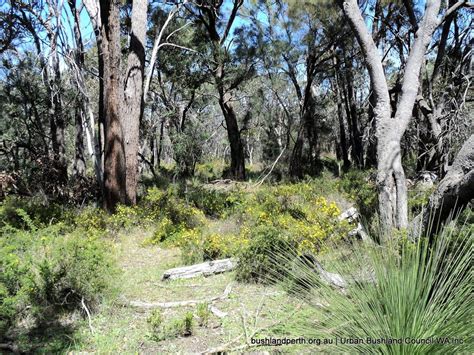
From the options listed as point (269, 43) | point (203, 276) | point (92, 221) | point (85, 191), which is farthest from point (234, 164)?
point (203, 276)

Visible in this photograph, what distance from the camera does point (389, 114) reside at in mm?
5383

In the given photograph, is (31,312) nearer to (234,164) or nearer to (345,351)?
(345,351)

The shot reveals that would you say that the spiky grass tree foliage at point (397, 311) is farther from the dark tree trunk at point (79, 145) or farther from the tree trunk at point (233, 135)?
the tree trunk at point (233, 135)

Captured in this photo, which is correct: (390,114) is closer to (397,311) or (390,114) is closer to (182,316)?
(182,316)

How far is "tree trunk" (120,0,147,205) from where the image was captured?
340 inches

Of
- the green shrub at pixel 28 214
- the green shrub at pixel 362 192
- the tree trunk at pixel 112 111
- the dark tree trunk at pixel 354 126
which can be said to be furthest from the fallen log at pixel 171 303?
the dark tree trunk at pixel 354 126

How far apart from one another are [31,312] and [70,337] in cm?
61

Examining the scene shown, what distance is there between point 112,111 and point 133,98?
0.75 meters

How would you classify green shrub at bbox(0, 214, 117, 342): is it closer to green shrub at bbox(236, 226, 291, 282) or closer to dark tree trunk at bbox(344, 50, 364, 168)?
green shrub at bbox(236, 226, 291, 282)

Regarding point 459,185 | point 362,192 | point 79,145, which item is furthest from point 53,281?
point 79,145

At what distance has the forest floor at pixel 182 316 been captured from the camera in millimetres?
3225

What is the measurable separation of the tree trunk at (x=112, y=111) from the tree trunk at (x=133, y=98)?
1.05ft

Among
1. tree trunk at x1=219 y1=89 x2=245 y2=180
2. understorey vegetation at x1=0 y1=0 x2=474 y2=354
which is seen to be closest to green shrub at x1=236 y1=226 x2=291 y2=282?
understorey vegetation at x1=0 y1=0 x2=474 y2=354

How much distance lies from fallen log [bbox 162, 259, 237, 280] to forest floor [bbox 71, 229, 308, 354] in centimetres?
9
